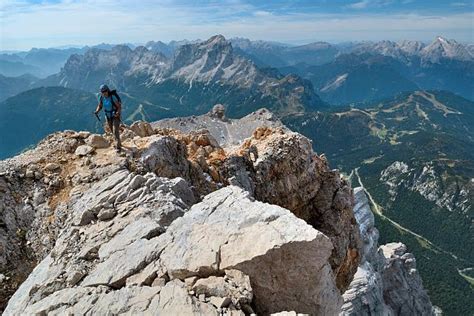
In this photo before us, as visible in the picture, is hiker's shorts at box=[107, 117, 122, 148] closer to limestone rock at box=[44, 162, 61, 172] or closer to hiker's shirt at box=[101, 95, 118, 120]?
hiker's shirt at box=[101, 95, 118, 120]

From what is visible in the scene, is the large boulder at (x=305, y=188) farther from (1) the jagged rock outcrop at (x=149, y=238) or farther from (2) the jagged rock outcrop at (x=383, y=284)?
(2) the jagged rock outcrop at (x=383, y=284)

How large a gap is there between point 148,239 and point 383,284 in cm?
8363

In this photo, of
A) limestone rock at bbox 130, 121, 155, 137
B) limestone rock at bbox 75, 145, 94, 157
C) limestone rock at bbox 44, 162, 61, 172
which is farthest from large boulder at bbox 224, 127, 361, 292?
limestone rock at bbox 44, 162, 61, 172

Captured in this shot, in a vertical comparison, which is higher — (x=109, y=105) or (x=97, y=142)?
(x=109, y=105)

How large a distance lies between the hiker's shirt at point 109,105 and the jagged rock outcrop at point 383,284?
5788cm

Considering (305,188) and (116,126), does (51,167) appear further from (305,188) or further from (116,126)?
(305,188)

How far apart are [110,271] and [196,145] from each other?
2136cm

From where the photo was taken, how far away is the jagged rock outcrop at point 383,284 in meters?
73.2

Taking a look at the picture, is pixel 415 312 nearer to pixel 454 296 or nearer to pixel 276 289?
pixel 276 289

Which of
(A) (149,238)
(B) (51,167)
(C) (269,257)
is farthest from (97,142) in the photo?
(C) (269,257)

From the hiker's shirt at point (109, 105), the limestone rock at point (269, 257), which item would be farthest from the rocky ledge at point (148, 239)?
the hiker's shirt at point (109, 105)

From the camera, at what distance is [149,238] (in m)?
Result: 17.6

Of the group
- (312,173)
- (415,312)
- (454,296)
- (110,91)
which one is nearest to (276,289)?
(110,91)

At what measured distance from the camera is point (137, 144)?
28.8m
